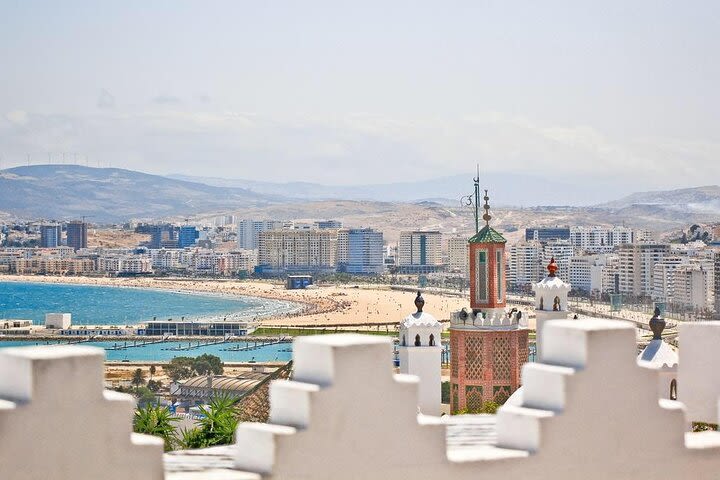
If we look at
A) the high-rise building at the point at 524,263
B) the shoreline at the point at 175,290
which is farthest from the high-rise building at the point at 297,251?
the high-rise building at the point at 524,263

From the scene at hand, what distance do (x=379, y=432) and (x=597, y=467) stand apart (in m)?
0.81

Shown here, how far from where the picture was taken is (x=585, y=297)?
112875mm

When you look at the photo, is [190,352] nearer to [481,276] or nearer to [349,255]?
[481,276]

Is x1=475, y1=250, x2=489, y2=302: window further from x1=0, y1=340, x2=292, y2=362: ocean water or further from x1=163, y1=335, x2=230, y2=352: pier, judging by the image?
x1=163, y1=335, x2=230, y2=352: pier

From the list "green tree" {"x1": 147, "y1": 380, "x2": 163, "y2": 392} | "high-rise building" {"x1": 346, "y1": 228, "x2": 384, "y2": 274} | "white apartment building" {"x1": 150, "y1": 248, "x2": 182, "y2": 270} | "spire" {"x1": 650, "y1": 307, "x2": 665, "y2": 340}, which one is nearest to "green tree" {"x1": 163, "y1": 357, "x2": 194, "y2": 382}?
"green tree" {"x1": 147, "y1": 380, "x2": 163, "y2": 392}

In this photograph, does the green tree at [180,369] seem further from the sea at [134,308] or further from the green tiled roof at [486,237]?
the green tiled roof at [486,237]

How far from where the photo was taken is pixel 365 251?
177125 millimetres

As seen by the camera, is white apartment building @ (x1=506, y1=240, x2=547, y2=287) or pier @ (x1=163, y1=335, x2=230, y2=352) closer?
pier @ (x1=163, y1=335, x2=230, y2=352)

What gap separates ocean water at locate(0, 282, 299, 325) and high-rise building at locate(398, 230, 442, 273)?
35.2 meters

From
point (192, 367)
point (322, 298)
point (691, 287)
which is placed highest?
point (691, 287)

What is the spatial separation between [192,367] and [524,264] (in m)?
76.5

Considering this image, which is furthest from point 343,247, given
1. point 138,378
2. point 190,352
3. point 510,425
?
point 510,425

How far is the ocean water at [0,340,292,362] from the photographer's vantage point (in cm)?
7225

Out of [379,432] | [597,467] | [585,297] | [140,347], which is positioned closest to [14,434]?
[379,432]
